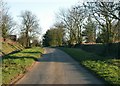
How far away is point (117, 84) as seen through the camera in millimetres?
15711

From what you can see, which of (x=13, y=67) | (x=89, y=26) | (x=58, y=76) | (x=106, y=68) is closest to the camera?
(x=58, y=76)

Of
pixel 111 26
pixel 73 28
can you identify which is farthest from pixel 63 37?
pixel 111 26

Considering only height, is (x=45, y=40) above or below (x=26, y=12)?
below

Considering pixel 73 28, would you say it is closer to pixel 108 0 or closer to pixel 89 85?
pixel 108 0

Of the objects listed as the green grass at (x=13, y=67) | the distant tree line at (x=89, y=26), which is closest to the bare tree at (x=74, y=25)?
the distant tree line at (x=89, y=26)

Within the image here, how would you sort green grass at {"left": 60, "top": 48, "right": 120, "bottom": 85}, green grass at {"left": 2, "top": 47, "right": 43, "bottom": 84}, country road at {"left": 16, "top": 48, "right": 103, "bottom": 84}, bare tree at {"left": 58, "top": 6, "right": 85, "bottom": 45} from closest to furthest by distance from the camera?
country road at {"left": 16, "top": 48, "right": 103, "bottom": 84}
green grass at {"left": 60, "top": 48, "right": 120, "bottom": 85}
green grass at {"left": 2, "top": 47, "right": 43, "bottom": 84}
bare tree at {"left": 58, "top": 6, "right": 85, "bottom": 45}

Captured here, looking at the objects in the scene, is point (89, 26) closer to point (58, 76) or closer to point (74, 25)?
point (74, 25)

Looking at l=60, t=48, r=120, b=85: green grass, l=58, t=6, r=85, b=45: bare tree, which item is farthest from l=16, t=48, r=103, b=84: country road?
l=58, t=6, r=85, b=45: bare tree

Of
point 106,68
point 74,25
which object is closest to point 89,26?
point 74,25

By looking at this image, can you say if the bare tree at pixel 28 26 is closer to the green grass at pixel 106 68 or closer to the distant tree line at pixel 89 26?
the distant tree line at pixel 89 26

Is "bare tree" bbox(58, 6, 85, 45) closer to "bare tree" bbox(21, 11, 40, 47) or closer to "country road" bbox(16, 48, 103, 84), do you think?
"bare tree" bbox(21, 11, 40, 47)

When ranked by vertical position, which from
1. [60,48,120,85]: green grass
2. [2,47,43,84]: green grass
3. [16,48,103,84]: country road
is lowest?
[16,48,103,84]: country road

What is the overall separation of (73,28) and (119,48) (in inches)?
2242

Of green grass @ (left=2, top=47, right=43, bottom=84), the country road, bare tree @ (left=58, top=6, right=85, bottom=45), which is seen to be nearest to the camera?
the country road
